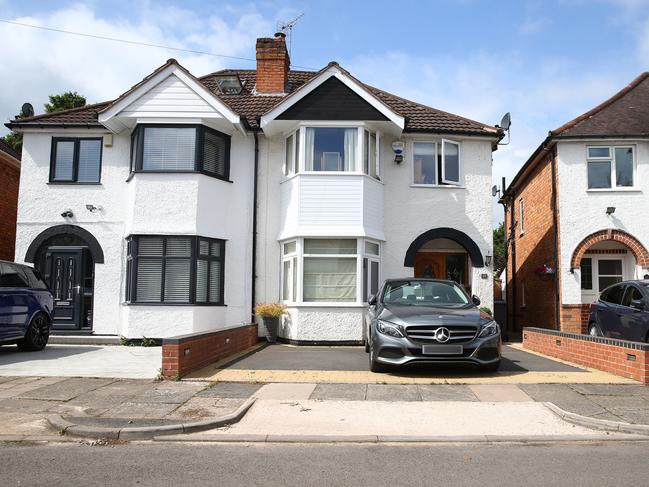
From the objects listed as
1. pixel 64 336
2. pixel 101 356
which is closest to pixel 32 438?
pixel 101 356

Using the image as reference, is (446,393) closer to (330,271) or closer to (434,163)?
(330,271)

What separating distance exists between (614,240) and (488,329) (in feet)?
30.4

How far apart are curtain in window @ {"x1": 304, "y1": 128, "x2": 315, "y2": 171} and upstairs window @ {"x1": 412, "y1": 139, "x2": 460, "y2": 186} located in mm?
3000

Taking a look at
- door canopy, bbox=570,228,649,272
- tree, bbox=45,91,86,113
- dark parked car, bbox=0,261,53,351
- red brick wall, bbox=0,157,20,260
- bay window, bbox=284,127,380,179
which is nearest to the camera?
dark parked car, bbox=0,261,53,351

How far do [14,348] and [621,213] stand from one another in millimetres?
15553

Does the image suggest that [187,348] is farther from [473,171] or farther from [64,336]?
[473,171]

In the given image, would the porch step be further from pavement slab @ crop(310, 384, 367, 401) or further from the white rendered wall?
pavement slab @ crop(310, 384, 367, 401)

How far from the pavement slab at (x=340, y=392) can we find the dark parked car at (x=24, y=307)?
6.37 m

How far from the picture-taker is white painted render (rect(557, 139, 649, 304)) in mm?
16156

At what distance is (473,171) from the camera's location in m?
16.0

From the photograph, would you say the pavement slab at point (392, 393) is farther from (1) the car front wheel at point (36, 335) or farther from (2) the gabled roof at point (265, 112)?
(2) the gabled roof at point (265, 112)

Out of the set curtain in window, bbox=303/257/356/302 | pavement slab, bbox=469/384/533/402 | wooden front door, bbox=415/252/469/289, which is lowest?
pavement slab, bbox=469/384/533/402

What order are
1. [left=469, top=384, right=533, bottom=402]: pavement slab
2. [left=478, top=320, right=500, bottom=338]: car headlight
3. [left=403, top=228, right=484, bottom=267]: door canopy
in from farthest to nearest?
1. [left=403, top=228, right=484, bottom=267]: door canopy
2. [left=478, top=320, right=500, bottom=338]: car headlight
3. [left=469, top=384, right=533, bottom=402]: pavement slab

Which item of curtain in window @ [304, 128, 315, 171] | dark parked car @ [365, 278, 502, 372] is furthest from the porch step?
dark parked car @ [365, 278, 502, 372]
